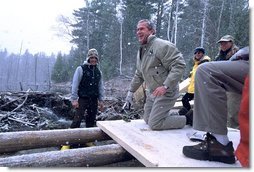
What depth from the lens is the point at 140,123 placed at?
3.12 metres

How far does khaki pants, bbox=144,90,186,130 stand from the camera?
2.82 meters

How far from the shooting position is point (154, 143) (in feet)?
7.29

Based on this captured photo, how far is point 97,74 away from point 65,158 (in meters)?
2.36

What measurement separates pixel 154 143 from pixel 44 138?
109 centimetres

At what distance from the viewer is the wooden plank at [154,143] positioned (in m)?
1.74

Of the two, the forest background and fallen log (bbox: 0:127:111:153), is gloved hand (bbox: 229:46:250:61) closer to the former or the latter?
fallen log (bbox: 0:127:111:153)

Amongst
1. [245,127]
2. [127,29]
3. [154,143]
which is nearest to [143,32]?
[154,143]

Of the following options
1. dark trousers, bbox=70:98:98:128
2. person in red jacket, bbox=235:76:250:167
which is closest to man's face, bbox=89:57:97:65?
dark trousers, bbox=70:98:98:128

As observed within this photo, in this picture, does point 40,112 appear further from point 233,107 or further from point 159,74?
point 233,107

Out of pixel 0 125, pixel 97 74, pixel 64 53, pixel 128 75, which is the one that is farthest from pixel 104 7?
pixel 97 74

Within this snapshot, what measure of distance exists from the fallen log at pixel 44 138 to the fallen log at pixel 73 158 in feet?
1.95

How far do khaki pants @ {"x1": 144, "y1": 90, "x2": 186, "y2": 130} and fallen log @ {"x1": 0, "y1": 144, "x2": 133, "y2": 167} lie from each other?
1.68 ft

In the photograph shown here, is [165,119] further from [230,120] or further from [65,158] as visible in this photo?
[65,158]

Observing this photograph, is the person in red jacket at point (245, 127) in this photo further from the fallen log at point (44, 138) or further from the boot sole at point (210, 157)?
the fallen log at point (44, 138)
